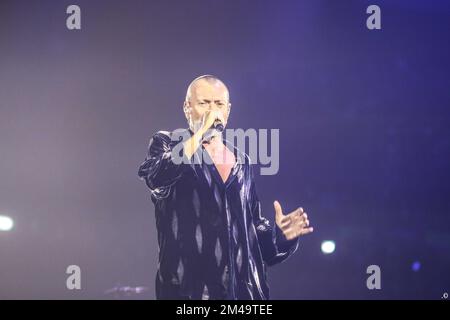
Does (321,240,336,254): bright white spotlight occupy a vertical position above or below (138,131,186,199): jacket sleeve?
below

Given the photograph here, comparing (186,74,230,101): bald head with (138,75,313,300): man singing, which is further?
(186,74,230,101): bald head

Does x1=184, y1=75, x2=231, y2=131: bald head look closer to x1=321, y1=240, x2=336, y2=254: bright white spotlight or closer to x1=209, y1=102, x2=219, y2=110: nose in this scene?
x1=209, y1=102, x2=219, y2=110: nose

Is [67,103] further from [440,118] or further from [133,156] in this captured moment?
[440,118]

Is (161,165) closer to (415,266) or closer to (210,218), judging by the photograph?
(210,218)

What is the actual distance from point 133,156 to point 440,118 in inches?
81.1

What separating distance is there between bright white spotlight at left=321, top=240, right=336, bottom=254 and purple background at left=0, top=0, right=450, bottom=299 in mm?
33

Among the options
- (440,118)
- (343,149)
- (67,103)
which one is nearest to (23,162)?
(67,103)

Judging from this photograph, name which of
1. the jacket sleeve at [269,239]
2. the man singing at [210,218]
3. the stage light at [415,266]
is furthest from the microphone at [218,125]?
the stage light at [415,266]

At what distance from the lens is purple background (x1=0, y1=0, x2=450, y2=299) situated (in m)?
3.71

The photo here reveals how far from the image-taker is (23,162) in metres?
3.81

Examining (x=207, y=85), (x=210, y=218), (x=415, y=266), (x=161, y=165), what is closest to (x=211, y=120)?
(x=207, y=85)

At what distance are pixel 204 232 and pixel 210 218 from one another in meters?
0.09

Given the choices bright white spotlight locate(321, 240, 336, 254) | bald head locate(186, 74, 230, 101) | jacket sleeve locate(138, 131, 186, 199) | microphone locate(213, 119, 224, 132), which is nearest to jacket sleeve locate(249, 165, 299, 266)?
bright white spotlight locate(321, 240, 336, 254)

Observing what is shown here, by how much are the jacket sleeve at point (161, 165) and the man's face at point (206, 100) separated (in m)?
0.23
